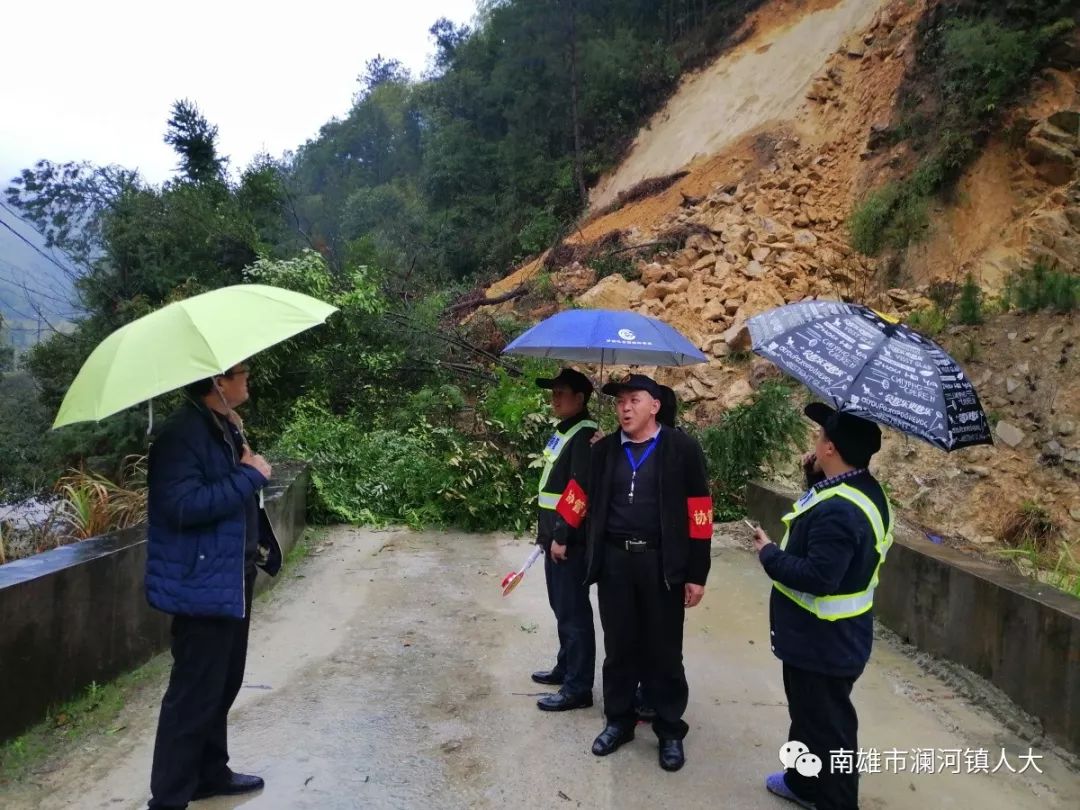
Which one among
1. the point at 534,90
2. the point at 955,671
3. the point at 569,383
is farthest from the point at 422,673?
the point at 534,90

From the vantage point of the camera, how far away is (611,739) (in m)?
3.55

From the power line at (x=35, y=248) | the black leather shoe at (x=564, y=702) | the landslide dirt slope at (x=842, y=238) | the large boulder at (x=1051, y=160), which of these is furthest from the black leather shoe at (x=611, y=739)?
the large boulder at (x=1051, y=160)

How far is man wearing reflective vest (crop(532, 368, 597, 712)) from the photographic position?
389 centimetres

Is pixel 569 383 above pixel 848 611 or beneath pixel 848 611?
above

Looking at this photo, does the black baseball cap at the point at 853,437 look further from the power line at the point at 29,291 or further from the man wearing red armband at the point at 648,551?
the power line at the point at 29,291

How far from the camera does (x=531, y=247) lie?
24.6 metres

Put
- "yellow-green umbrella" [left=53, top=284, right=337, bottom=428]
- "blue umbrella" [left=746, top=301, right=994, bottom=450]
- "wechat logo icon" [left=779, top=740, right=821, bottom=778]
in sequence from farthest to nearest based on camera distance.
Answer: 1. "wechat logo icon" [left=779, top=740, right=821, bottom=778]
2. "blue umbrella" [left=746, top=301, right=994, bottom=450]
3. "yellow-green umbrella" [left=53, top=284, right=337, bottom=428]

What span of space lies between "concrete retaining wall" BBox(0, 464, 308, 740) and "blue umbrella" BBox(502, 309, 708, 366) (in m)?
2.42

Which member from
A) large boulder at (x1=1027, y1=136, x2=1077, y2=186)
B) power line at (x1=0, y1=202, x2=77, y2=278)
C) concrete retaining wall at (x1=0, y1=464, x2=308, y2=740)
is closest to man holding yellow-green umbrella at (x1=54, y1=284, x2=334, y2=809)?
concrete retaining wall at (x1=0, y1=464, x2=308, y2=740)

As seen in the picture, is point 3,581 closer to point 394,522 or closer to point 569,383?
point 569,383

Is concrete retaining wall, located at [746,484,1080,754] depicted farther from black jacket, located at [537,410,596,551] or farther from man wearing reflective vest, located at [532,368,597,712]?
black jacket, located at [537,410,596,551]

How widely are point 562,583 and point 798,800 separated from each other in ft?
4.59

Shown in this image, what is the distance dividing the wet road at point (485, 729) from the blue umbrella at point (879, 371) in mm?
1686

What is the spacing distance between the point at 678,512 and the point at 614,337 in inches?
36.1
